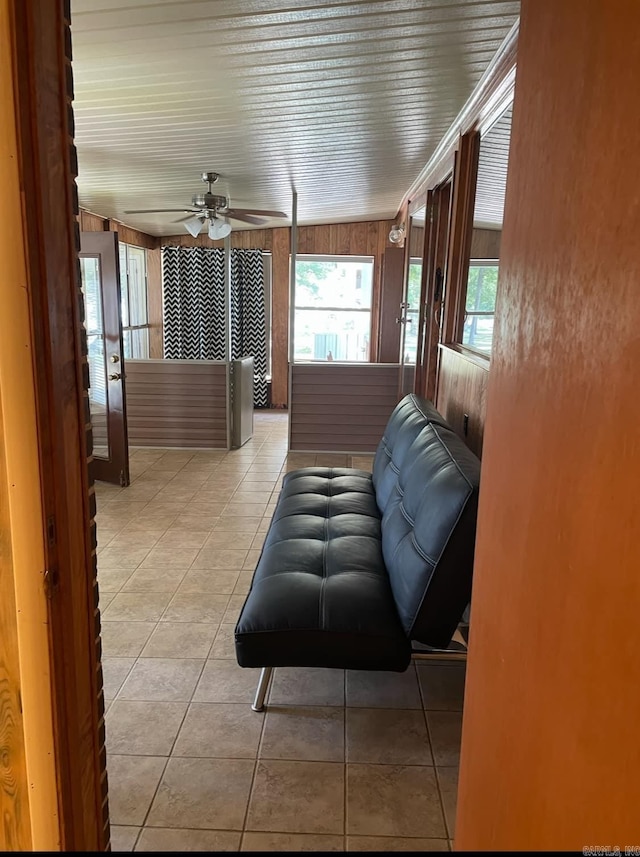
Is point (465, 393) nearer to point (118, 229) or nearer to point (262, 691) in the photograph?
point (262, 691)

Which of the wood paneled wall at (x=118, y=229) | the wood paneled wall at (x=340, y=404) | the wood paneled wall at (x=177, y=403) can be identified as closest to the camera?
the wood paneled wall at (x=340, y=404)

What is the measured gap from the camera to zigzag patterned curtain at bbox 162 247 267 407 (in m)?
7.12

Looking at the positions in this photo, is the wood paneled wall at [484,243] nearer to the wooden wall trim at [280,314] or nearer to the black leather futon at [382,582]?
the black leather futon at [382,582]

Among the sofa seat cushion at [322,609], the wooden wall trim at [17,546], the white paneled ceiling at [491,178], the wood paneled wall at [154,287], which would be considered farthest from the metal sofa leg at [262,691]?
the wood paneled wall at [154,287]

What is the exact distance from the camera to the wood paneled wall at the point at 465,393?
2.42m

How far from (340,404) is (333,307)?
226cm

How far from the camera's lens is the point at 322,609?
1.79 m

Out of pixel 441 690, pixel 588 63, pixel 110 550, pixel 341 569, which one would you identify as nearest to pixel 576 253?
pixel 588 63

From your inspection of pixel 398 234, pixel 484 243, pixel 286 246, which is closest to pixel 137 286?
pixel 286 246

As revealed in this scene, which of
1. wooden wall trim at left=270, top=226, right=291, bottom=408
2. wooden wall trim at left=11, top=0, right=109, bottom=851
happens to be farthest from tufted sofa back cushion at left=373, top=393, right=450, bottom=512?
wooden wall trim at left=270, top=226, right=291, bottom=408

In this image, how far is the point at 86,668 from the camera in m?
1.09

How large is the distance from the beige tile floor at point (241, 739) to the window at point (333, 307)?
15.0ft

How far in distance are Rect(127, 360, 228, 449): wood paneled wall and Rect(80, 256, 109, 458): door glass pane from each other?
0.92m

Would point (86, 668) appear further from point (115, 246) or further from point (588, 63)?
point (115, 246)
